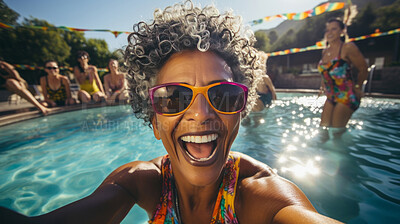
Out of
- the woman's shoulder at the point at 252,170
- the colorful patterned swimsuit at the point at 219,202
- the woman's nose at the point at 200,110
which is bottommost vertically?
the colorful patterned swimsuit at the point at 219,202

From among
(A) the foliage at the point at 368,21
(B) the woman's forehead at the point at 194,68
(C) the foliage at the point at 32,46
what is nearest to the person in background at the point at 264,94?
(B) the woman's forehead at the point at 194,68

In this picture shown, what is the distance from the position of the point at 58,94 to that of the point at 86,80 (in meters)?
1.53

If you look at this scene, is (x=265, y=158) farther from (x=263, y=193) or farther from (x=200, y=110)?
(x=200, y=110)

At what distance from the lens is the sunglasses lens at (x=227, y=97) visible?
4.41 ft

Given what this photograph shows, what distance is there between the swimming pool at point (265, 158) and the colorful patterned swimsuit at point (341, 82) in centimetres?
105

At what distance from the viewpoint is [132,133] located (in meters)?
6.11

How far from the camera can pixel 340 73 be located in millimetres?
4020

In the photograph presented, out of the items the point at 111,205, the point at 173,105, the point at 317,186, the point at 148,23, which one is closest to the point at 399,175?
the point at 317,186

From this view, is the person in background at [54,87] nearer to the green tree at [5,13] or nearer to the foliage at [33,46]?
the green tree at [5,13]

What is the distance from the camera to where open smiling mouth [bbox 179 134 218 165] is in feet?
4.43

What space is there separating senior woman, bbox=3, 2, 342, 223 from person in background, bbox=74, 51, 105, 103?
966 centimetres

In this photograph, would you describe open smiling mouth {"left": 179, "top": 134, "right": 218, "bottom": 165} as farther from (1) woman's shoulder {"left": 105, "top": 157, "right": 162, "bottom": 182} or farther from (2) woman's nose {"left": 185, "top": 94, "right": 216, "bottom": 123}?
(1) woman's shoulder {"left": 105, "top": 157, "right": 162, "bottom": 182}

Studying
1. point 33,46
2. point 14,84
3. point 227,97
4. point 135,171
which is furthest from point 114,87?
point 33,46

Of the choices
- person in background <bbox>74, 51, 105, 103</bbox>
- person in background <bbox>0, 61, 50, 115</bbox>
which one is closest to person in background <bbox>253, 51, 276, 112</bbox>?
person in background <bbox>74, 51, 105, 103</bbox>
